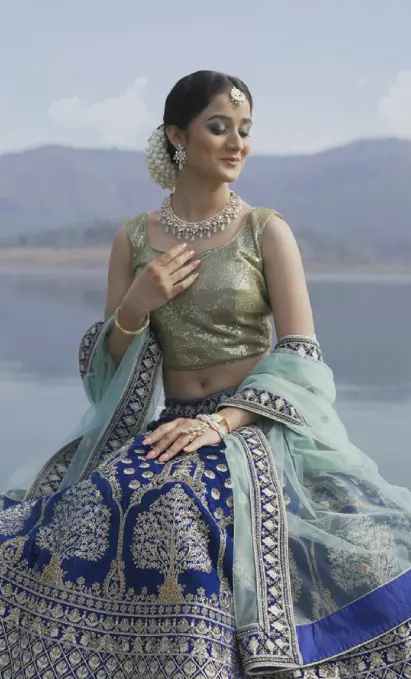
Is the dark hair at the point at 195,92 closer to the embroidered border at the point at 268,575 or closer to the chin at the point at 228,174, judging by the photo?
the chin at the point at 228,174

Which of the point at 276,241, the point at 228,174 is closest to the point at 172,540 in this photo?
the point at 276,241

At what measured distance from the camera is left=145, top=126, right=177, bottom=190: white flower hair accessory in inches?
85.7

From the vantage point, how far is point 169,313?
2.12 metres

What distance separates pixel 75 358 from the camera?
5531 millimetres

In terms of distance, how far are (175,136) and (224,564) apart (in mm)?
961

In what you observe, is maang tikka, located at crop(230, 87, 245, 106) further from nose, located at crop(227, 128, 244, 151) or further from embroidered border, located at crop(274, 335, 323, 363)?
embroidered border, located at crop(274, 335, 323, 363)

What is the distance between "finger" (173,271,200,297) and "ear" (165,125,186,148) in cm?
29

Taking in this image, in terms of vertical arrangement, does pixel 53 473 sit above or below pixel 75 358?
below

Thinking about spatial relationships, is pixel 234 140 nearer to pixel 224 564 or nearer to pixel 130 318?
pixel 130 318

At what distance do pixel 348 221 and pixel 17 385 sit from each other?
2819 millimetres

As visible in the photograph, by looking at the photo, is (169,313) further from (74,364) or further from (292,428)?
(74,364)

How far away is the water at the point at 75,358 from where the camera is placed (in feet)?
12.7

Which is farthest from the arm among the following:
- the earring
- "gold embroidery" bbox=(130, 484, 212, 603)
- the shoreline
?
the shoreline

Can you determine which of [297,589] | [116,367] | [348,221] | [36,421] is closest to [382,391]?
[36,421]
